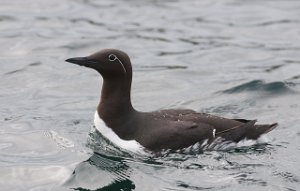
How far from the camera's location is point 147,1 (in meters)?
18.2

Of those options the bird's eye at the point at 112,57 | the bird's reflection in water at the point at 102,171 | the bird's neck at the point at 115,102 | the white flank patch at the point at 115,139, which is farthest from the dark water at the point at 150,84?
the bird's eye at the point at 112,57

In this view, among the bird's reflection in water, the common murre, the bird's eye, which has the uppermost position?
the bird's eye

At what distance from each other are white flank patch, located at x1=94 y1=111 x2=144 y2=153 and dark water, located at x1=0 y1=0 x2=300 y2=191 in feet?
0.43

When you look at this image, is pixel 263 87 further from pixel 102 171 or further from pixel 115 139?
pixel 102 171

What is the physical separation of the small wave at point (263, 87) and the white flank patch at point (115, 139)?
3444 millimetres

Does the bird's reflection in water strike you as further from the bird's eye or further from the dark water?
the bird's eye

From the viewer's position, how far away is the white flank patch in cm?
908

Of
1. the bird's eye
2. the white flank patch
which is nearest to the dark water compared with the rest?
the white flank patch

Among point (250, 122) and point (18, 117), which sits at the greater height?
point (250, 122)

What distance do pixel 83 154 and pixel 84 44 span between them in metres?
5.90

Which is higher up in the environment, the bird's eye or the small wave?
the bird's eye

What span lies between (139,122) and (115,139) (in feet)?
1.13

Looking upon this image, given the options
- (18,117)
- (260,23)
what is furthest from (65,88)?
(260,23)

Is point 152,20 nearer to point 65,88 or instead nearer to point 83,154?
point 65,88
